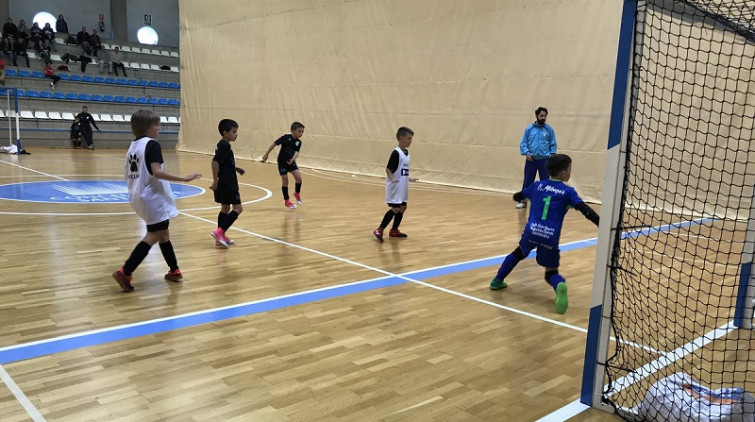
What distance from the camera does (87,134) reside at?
20.8 meters

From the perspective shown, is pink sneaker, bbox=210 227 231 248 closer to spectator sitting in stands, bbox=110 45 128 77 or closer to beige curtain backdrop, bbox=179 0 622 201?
beige curtain backdrop, bbox=179 0 622 201

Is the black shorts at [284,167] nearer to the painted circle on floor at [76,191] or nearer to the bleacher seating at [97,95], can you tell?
the painted circle on floor at [76,191]

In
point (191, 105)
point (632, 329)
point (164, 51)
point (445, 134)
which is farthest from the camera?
point (164, 51)

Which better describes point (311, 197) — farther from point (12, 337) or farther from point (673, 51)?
point (12, 337)

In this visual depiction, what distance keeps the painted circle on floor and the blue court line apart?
19.1 ft

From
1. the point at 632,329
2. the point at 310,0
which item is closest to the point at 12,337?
the point at 632,329

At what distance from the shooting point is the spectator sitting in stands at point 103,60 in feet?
80.6

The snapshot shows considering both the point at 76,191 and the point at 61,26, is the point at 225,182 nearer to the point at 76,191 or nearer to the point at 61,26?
the point at 76,191

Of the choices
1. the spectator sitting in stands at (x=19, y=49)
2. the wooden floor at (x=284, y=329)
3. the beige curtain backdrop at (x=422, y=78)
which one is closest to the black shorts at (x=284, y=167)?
the wooden floor at (x=284, y=329)

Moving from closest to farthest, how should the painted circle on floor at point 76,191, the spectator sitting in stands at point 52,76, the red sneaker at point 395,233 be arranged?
1. the red sneaker at point 395,233
2. the painted circle on floor at point 76,191
3. the spectator sitting in stands at point 52,76

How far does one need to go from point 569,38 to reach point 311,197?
225 inches

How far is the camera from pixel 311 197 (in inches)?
426

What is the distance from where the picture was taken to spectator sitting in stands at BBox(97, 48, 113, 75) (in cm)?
2456

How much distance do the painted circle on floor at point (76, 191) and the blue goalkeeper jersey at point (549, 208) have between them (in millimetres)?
6958
